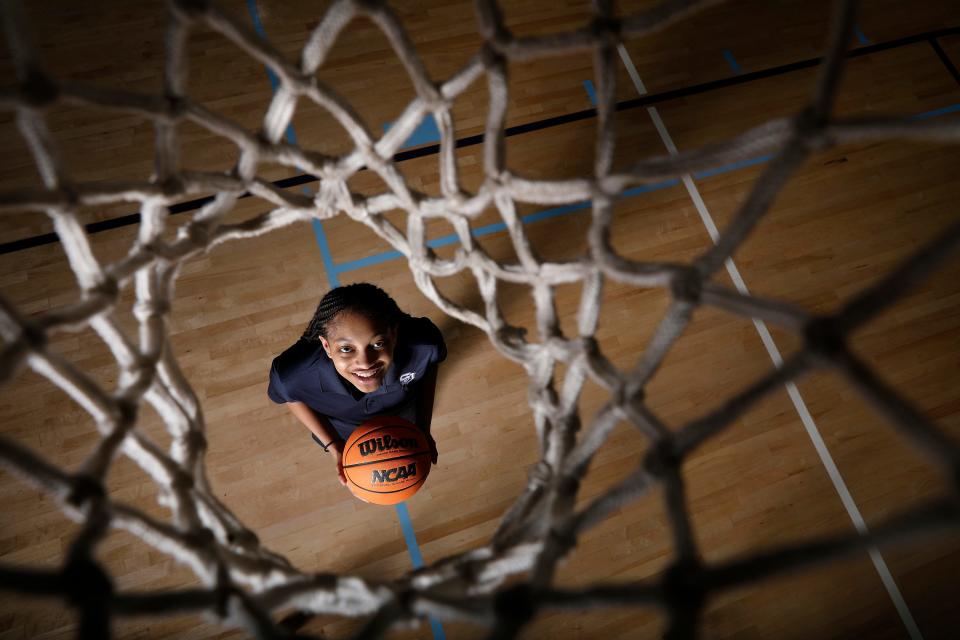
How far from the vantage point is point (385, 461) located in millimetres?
1635

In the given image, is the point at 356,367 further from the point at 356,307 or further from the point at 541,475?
the point at 541,475

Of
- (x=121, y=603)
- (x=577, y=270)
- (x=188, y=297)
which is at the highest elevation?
(x=188, y=297)

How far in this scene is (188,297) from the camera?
6.82 feet

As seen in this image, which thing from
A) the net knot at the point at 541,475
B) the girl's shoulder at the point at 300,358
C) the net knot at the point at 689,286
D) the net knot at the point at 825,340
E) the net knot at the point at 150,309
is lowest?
the net knot at the point at 825,340

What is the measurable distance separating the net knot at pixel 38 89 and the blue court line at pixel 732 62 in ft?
9.03

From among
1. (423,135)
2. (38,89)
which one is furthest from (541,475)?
(423,135)

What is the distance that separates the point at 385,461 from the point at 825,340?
1.21 metres

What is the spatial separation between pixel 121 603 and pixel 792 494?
82.9 inches

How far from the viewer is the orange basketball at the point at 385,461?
1.63 meters

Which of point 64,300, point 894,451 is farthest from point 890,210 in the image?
point 64,300

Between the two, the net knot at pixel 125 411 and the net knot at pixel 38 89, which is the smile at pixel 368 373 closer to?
the net knot at pixel 125 411

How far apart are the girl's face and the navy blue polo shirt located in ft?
0.42

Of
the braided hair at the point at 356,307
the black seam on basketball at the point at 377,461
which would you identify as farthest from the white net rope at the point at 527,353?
the black seam on basketball at the point at 377,461

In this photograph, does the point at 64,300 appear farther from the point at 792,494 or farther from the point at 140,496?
the point at 792,494
